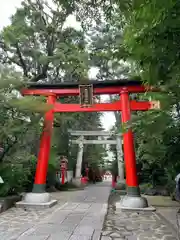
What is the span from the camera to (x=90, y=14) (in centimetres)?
708

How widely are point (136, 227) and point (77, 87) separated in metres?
6.46

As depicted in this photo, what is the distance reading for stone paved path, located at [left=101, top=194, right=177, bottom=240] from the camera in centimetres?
532

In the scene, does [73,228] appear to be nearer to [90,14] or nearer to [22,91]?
[90,14]

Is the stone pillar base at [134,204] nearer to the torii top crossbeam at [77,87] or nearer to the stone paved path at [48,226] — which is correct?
the stone paved path at [48,226]

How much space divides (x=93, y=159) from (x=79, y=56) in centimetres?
1573

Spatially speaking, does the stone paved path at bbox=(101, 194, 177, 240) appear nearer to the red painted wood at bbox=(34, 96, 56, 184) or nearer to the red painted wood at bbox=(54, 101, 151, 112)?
the red painted wood at bbox=(34, 96, 56, 184)

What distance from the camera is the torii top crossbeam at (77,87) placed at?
413 inches

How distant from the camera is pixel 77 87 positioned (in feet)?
35.7

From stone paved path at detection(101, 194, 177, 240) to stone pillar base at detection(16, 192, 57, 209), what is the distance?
8.26 feet

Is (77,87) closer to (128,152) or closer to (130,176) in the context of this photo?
(128,152)

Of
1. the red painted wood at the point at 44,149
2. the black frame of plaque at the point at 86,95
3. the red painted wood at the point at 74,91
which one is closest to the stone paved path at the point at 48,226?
the red painted wood at the point at 44,149

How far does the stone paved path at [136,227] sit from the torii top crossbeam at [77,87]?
5.03 m

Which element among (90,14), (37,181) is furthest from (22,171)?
(90,14)

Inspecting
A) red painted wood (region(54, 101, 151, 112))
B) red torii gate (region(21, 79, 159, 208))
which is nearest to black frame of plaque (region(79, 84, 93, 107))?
red torii gate (region(21, 79, 159, 208))
